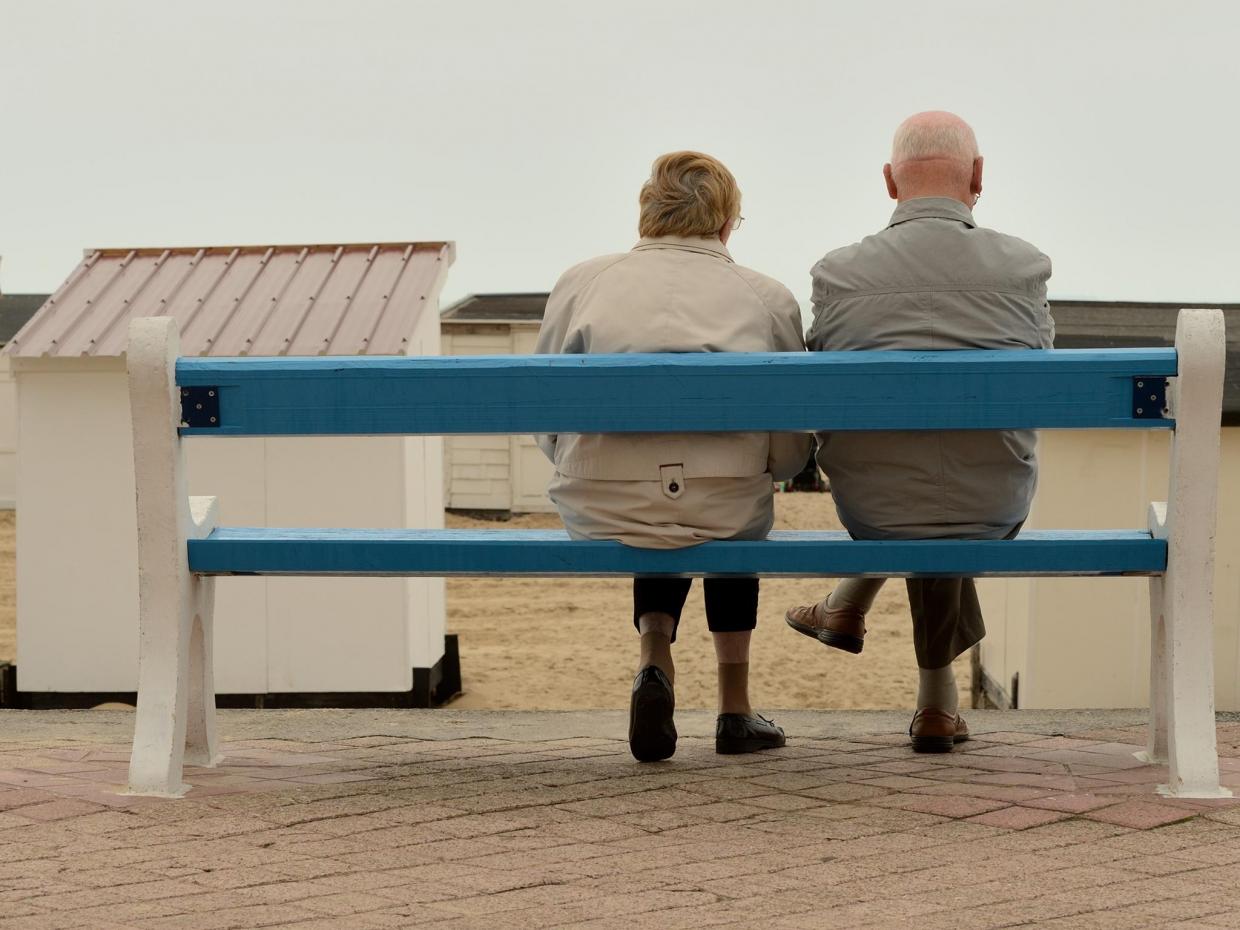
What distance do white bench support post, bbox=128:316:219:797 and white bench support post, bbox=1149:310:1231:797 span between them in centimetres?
213

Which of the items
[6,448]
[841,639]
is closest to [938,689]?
[841,639]

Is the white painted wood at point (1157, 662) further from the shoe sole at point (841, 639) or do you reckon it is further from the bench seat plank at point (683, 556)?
the shoe sole at point (841, 639)

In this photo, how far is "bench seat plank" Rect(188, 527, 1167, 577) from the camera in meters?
3.47

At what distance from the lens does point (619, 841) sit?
10.2ft

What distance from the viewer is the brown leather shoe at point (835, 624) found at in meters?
4.17

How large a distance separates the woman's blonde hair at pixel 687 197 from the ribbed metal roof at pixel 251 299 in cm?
407

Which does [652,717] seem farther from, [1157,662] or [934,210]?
[934,210]

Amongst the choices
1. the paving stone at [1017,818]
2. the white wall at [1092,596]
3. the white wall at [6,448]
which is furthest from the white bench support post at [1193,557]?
the white wall at [6,448]

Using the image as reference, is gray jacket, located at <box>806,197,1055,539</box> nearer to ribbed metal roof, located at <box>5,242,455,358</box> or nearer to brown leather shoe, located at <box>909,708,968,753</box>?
brown leather shoe, located at <box>909,708,968,753</box>

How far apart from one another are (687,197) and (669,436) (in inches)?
25.5

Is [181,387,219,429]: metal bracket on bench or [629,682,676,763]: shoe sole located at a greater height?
[181,387,219,429]: metal bracket on bench

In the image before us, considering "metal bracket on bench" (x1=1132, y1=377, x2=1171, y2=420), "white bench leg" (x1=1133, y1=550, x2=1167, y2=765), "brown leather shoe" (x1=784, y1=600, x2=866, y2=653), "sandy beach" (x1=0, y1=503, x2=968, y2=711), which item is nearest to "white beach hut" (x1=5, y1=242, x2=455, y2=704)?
"sandy beach" (x1=0, y1=503, x2=968, y2=711)

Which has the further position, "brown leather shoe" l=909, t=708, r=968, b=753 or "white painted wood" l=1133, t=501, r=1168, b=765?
"brown leather shoe" l=909, t=708, r=968, b=753

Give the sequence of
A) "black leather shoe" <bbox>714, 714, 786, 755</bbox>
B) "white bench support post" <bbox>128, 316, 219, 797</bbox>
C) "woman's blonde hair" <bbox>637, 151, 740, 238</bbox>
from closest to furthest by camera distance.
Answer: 1. "white bench support post" <bbox>128, 316, 219, 797</bbox>
2. "woman's blonde hair" <bbox>637, 151, 740, 238</bbox>
3. "black leather shoe" <bbox>714, 714, 786, 755</bbox>
